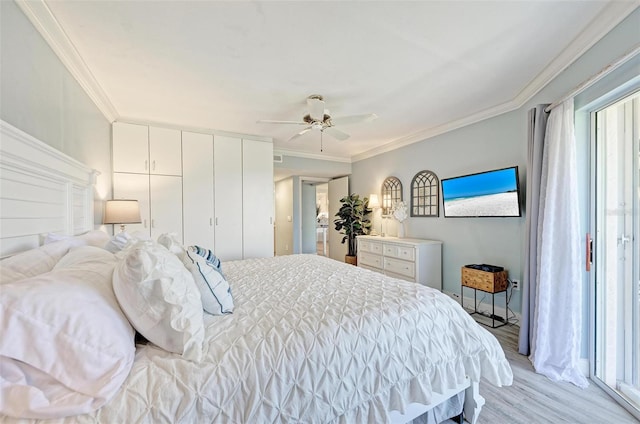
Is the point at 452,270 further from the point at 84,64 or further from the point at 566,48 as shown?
the point at 84,64

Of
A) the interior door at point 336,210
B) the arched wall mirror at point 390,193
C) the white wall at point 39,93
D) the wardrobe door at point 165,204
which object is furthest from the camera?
the interior door at point 336,210

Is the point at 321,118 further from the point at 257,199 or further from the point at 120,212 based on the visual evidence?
the point at 120,212

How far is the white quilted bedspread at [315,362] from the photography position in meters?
0.92

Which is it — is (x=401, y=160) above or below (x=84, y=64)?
below

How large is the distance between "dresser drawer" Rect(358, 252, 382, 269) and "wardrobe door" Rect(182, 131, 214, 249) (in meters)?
2.48

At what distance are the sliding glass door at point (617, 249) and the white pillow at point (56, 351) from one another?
289cm

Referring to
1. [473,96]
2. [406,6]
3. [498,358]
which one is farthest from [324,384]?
[473,96]

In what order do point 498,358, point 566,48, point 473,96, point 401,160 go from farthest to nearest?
point 401,160 < point 473,96 < point 566,48 < point 498,358

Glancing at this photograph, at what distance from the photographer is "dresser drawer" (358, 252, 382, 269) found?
428cm

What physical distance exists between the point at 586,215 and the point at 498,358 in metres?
1.37

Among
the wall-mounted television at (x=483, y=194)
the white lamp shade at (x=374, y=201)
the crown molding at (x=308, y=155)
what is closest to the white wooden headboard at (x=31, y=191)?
the crown molding at (x=308, y=155)

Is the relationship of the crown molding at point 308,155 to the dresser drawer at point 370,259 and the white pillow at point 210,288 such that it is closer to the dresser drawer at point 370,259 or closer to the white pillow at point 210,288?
the dresser drawer at point 370,259

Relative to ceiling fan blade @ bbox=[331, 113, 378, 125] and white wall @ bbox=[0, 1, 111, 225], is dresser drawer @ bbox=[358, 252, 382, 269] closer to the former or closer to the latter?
ceiling fan blade @ bbox=[331, 113, 378, 125]

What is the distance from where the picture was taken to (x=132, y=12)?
1.61 meters
